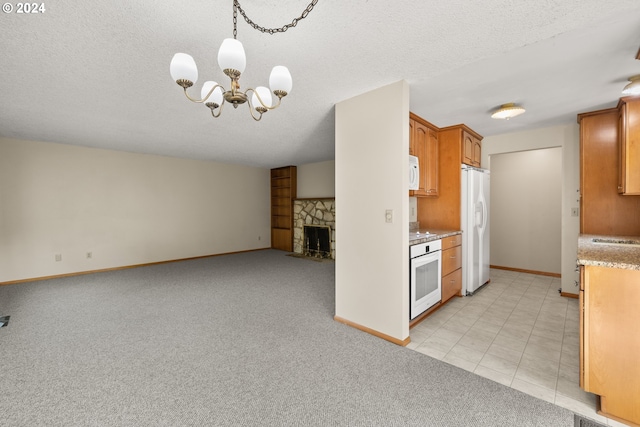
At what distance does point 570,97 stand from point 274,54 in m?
3.02

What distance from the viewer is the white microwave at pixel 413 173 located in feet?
10.1

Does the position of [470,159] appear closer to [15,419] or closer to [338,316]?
[338,316]

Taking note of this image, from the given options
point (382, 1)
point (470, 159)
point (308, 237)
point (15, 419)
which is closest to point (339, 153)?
point (382, 1)

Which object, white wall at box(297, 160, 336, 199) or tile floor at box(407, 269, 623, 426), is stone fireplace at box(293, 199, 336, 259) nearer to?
white wall at box(297, 160, 336, 199)

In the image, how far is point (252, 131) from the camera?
13.7 feet

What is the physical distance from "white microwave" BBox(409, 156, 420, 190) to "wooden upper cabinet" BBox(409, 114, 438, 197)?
0.44 ft

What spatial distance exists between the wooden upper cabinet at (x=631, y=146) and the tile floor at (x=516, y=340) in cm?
147

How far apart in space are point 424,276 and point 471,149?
2.29 meters

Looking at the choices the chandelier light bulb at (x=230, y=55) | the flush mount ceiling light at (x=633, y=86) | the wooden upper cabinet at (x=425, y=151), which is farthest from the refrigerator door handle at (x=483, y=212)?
the chandelier light bulb at (x=230, y=55)

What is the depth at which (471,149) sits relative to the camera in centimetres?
396

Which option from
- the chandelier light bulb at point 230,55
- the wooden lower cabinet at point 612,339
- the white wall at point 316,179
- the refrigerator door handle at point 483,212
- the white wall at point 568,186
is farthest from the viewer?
the white wall at point 316,179

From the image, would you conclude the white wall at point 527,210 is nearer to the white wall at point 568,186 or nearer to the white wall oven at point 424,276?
the white wall at point 568,186

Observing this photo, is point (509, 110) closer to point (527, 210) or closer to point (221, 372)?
point (527, 210)

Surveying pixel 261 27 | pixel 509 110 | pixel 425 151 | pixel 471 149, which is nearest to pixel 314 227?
pixel 425 151
